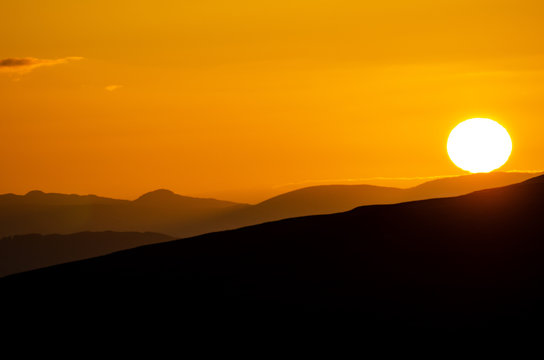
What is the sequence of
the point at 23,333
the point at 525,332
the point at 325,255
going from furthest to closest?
the point at 325,255 → the point at 23,333 → the point at 525,332

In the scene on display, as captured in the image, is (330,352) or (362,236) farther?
(362,236)

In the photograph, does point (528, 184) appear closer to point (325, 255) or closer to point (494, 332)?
point (325, 255)

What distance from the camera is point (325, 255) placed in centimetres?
4928

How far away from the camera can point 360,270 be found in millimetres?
45875

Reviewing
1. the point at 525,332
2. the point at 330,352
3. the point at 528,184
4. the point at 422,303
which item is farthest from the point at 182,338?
the point at 528,184

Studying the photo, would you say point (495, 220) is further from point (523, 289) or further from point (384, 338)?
point (384, 338)

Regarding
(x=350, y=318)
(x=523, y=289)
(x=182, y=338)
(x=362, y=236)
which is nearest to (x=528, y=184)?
(x=362, y=236)

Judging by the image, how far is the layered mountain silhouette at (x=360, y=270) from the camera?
133 ft

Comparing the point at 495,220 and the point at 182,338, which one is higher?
the point at 495,220

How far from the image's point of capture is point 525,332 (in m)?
36.4

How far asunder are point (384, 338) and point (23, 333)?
16.8 m

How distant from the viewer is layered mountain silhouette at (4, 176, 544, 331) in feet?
133

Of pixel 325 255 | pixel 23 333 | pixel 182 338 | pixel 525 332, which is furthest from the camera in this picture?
pixel 325 255

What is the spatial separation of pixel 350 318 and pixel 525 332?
7216 millimetres
